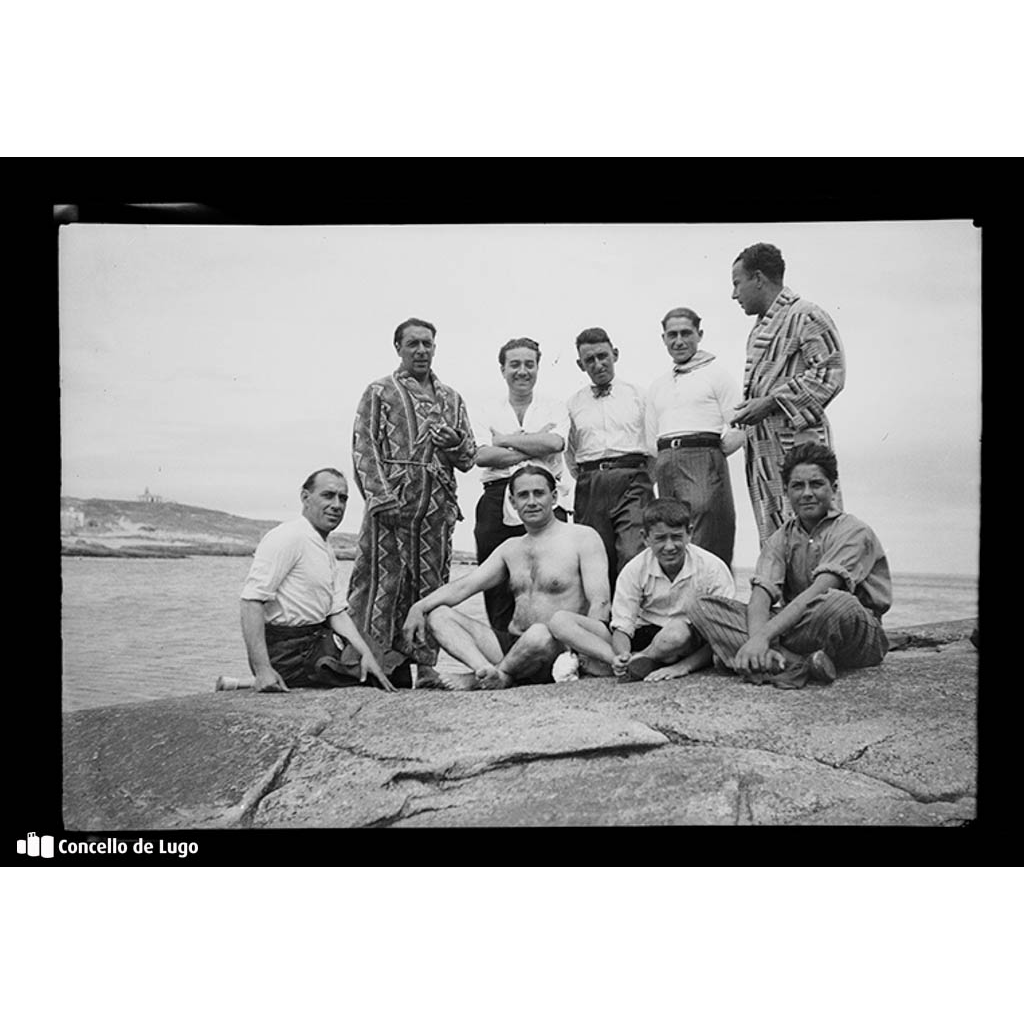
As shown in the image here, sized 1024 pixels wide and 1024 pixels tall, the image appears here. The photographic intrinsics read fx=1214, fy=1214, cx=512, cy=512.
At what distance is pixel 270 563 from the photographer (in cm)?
402

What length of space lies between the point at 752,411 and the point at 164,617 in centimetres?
207

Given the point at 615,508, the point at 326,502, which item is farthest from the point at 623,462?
the point at 326,502

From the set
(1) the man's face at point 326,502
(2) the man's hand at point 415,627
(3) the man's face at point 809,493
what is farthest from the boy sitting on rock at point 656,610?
(1) the man's face at point 326,502

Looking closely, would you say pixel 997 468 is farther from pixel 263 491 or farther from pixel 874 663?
pixel 263 491

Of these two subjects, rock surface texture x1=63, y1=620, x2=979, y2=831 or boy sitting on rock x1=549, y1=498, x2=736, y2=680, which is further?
boy sitting on rock x1=549, y1=498, x2=736, y2=680

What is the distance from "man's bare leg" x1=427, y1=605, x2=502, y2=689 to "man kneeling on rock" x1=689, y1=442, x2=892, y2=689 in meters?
0.67

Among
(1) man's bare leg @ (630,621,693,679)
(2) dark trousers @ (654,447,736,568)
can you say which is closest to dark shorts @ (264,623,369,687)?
(1) man's bare leg @ (630,621,693,679)

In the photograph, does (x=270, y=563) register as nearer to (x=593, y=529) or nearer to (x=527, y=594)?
(x=527, y=594)

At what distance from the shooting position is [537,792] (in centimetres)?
386

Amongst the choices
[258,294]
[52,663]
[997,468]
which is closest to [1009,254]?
[997,468]

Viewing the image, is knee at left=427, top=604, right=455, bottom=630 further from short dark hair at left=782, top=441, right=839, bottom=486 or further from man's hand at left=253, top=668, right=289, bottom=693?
short dark hair at left=782, top=441, right=839, bottom=486

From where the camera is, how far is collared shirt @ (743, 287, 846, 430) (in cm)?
402
